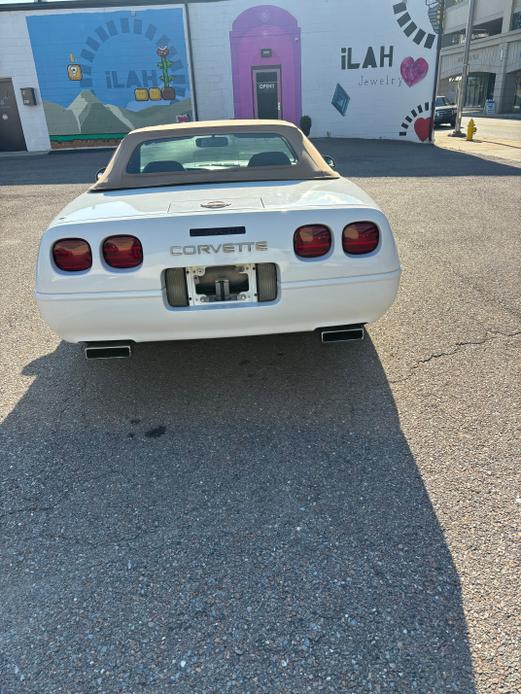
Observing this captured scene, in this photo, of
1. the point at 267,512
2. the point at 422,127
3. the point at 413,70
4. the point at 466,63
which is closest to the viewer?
the point at 267,512

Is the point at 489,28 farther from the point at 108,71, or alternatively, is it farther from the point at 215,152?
the point at 215,152

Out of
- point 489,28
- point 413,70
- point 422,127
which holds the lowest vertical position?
point 422,127

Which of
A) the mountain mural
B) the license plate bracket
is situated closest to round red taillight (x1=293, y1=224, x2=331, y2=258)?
the license plate bracket

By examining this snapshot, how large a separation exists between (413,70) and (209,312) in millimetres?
20297

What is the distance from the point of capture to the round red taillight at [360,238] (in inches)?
111

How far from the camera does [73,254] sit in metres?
2.76

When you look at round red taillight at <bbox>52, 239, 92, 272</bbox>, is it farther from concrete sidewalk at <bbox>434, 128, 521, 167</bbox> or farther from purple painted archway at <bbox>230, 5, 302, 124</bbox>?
purple painted archway at <bbox>230, 5, 302, 124</bbox>

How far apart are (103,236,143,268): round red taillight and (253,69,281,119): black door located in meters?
20.1

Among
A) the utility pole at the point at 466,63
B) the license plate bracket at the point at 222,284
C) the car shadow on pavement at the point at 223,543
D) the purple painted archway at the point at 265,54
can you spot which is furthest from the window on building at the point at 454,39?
the car shadow on pavement at the point at 223,543

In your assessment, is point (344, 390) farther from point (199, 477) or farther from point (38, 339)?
point (38, 339)

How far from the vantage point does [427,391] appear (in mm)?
3262

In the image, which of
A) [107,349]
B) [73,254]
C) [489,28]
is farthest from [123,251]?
[489,28]

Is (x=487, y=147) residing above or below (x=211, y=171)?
below

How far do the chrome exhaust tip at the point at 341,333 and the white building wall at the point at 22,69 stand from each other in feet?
71.3
